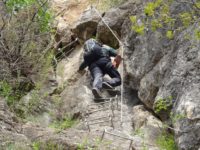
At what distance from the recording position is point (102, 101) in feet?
31.8

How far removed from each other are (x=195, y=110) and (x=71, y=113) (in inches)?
141

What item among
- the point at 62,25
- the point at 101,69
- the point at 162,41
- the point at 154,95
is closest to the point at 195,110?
the point at 154,95

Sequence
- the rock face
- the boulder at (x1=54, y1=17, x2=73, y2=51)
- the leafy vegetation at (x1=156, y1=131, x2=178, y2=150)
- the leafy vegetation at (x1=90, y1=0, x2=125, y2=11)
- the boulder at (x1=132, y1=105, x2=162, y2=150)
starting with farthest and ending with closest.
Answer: the boulder at (x1=54, y1=17, x2=73, y2=51)
the leafy vegetation at (x1=90, y1=0, x2=125, y2=11)
the boulder at (x1=132, y1=105, x2=162, y2=150)
the leafy vegetation at (x1=156, y1=131, x2=178, y2=150)
the rock face

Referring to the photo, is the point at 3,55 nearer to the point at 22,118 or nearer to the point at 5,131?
the point at 22,118

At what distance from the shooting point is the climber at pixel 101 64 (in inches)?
392

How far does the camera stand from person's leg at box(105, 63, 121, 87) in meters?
9.94

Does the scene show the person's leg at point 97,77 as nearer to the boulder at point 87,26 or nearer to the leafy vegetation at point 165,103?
the leafy vegetation at point 165,103

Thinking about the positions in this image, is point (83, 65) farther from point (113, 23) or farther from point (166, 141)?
point (166, 141)

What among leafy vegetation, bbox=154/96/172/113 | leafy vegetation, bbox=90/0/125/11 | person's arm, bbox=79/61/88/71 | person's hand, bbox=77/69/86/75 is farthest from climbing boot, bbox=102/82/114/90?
leafy vegetation, bbox=90/0/125/11

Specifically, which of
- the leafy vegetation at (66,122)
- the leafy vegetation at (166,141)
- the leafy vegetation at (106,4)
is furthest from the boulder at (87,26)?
the leafy vegetation at (166,141)

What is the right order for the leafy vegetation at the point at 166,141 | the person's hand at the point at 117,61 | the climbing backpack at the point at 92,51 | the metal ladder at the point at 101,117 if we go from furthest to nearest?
the climbing backpack at the point at 92,51 → the person's hand at the point at 117,61 → the metal ladder at the point at 101,117 → the leafy vegetation at the point at 166,141

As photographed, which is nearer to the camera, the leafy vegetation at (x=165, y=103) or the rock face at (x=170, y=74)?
the rock face at (x=170, y=74)

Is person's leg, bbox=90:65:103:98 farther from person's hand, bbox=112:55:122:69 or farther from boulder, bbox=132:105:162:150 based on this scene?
boulder, bbox=132:105:162:150

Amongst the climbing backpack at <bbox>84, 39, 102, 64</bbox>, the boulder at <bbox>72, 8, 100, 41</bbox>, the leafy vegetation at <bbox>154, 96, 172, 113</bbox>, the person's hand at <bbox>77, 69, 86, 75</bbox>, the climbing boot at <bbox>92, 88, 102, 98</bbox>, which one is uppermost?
the boulder at <bbox>72, 8, 100, 41</bbox>
